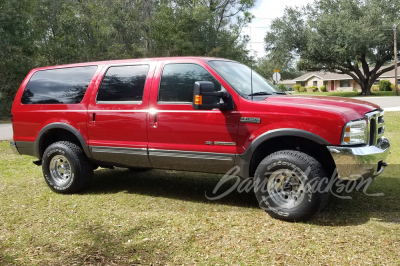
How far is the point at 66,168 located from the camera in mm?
6039

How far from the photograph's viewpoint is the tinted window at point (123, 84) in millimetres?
5355

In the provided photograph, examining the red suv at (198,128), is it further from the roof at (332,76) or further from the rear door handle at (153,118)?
the roof at (332,76)

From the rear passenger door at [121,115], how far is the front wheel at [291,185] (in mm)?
1697

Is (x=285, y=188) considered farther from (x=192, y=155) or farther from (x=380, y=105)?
(x=380, y=105)

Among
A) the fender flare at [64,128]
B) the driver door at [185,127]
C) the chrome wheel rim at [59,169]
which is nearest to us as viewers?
the driver door at [185,127]

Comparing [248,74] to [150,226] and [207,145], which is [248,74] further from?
[150,226]

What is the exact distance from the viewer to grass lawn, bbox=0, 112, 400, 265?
364cm

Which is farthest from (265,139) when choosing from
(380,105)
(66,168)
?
(380,105)

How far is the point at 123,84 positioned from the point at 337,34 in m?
40.0

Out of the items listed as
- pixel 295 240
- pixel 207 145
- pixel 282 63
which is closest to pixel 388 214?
pixel 295 240

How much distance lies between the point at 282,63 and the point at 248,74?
44.5 m

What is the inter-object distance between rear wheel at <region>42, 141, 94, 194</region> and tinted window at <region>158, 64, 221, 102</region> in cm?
169

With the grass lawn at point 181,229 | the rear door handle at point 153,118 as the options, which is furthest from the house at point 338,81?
the rear door handle at point 153,118

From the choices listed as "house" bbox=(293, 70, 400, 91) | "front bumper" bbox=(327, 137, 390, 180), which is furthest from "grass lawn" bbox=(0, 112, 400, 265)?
"house" bbox=(293, 70, 400, 91)
